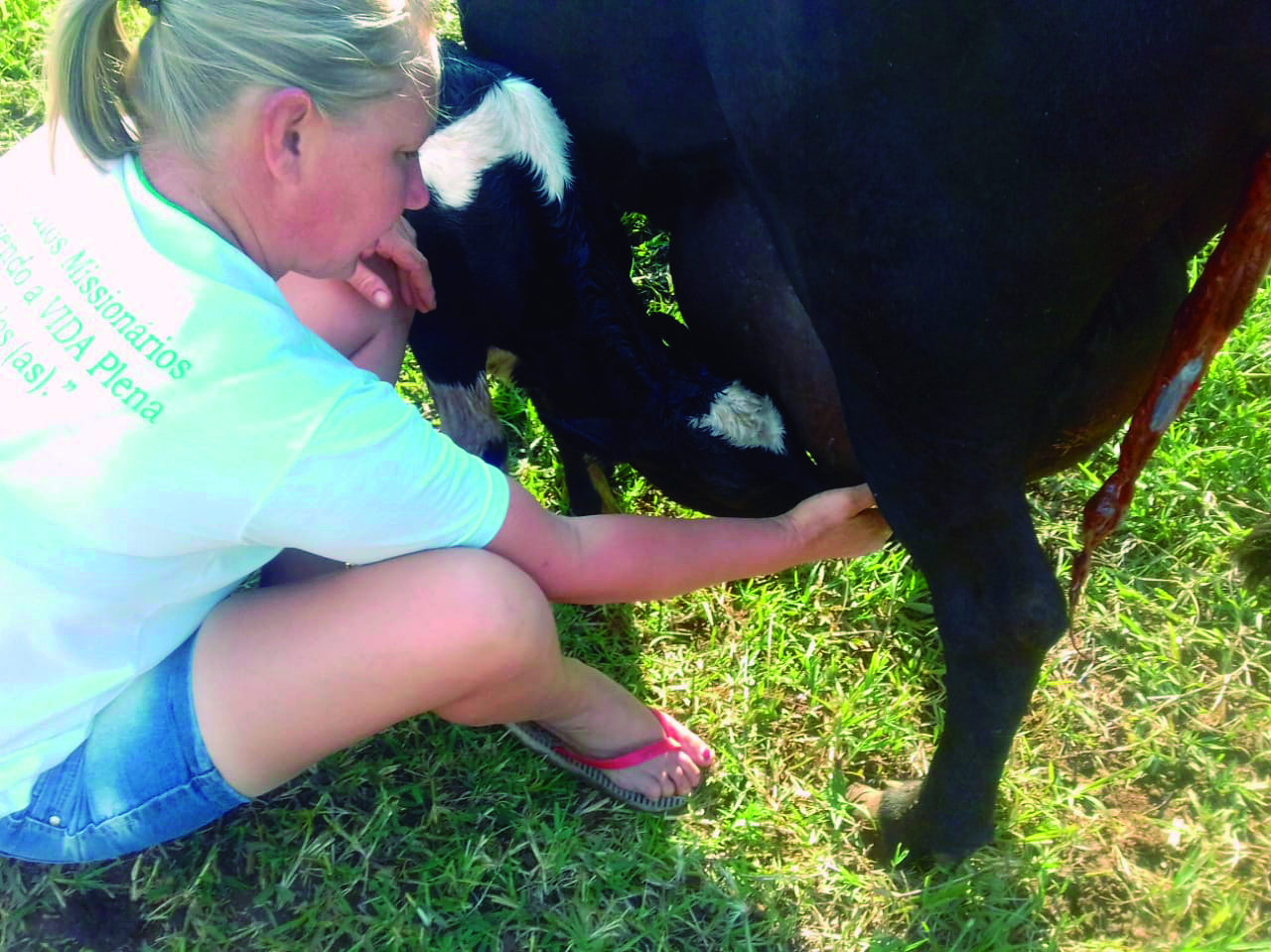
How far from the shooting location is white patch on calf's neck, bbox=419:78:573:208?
220cm

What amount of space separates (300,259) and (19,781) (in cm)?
87

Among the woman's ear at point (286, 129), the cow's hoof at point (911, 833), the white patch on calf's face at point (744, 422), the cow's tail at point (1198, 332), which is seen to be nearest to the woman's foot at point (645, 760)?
the cow's hoof at point (911, 833)

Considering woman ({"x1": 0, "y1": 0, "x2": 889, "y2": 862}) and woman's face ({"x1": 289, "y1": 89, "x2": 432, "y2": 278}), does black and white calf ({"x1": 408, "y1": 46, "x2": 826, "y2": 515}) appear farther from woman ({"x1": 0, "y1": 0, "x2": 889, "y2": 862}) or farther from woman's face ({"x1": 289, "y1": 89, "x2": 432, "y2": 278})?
woman's face ({"x1": 289, "y1": 89, "x2": 432, "y2": 278})

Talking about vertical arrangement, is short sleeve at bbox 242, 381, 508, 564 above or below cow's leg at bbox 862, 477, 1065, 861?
above

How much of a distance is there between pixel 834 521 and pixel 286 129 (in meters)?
1.09

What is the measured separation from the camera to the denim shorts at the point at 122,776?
5.62ft

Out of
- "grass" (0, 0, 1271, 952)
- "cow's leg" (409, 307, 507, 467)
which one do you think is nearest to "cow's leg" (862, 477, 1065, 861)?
"grass" (0, 0, 1271, 952)

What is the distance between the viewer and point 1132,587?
8.18 feet

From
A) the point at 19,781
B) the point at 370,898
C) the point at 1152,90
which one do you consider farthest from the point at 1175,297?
the point at 19,781

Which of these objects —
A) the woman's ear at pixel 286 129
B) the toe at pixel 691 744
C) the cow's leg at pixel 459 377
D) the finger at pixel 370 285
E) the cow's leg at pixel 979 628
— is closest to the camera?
the woman's ear at pixel 286 129

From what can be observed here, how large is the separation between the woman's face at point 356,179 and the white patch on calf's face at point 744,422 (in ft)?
2.53

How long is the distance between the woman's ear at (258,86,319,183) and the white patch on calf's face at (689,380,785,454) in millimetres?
972

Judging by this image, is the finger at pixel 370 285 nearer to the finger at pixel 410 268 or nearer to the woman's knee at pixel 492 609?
the finger at pixel 410 268

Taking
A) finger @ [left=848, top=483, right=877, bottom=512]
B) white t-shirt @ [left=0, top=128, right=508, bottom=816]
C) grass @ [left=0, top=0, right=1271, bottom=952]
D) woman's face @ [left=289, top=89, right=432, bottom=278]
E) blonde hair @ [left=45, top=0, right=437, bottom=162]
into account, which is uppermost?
blonde hair @ [left=45, top=0, right=437, bottom=162]
